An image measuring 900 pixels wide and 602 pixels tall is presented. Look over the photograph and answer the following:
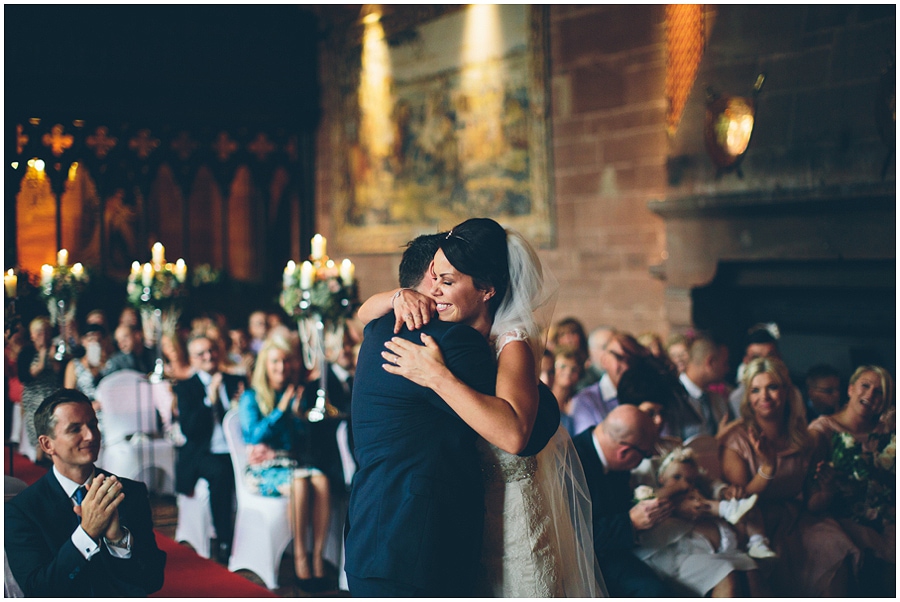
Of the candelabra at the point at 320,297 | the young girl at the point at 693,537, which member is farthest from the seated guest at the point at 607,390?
the candelabra at the point at 320,297

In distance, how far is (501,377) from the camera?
7.62 feet

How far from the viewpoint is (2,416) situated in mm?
3449

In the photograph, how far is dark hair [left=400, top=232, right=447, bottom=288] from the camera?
2.83 m

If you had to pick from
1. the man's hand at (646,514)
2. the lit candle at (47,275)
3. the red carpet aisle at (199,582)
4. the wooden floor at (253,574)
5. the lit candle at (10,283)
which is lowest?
the wooden floor at (253,574)

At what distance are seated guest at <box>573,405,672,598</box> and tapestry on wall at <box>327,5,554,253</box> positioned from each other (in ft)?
19.3

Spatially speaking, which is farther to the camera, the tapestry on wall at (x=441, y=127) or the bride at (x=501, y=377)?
the tapestry on wall at (x=441, y=127)

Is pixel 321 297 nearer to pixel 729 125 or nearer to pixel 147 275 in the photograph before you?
pixel 147 275

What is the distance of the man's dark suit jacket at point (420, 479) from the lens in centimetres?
228

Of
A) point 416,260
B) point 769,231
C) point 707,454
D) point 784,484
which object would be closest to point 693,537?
point 707,454

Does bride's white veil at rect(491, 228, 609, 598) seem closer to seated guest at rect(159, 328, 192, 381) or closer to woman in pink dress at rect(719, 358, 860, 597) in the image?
woman in pink dress at rect(719, 358, 860, 597)

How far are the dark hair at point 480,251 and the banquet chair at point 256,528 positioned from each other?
2909 mm

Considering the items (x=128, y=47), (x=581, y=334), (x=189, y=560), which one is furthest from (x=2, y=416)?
(x=128, y=47)

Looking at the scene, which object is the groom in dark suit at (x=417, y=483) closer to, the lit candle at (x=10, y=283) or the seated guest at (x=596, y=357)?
the lit candle at (x=10, y=283)

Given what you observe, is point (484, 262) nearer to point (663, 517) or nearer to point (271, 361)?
point (663, 517)
